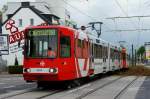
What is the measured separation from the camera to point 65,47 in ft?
77.3

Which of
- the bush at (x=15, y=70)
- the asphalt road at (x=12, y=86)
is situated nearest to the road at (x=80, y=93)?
the asphalt road at (x=12, y=86)

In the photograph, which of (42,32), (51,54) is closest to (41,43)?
(42,32)

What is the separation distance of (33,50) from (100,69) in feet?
38.6

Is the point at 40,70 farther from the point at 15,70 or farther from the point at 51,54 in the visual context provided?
the point at 15,70

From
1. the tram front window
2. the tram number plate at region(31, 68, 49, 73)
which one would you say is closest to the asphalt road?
the tram number plate at region(31, 68, 49, 73)

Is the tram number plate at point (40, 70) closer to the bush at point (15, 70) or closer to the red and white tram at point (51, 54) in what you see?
the red and white tram at point (51, 54)

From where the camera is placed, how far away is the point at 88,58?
28938 mm

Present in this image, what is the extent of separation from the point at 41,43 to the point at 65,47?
1178 millimetres

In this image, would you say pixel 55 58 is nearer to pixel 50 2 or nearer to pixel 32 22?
pixel 32 22

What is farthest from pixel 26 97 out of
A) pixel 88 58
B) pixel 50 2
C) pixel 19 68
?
pixel 50 2

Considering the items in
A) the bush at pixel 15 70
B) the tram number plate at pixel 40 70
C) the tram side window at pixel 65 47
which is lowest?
the bush at pixel 15 70

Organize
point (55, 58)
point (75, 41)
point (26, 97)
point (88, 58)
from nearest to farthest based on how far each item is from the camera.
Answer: point (26, 97) → point (55, 58) → point (75, 41) → point (88, 58)

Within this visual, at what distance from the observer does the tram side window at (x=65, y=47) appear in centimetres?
2325

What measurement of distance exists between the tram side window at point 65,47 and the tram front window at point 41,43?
34 centimetres
